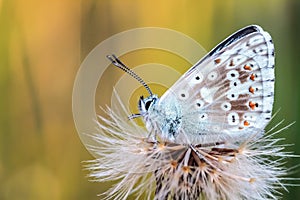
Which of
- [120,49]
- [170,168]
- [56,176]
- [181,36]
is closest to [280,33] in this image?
[181,36]

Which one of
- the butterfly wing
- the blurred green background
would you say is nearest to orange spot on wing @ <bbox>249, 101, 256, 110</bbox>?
the butterfly wing

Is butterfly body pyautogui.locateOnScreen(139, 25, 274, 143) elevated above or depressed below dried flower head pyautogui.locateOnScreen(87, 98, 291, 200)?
above

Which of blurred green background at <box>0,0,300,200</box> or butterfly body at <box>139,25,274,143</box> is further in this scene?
blurred green background at <box>0,0,300,200</box>

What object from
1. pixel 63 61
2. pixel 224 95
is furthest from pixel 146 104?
pixel 63 61

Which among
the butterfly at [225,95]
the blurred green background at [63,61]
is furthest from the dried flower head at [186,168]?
the blurred green background at [63,61]

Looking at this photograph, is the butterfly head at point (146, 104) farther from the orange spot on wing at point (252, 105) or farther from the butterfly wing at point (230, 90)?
the orange spot on wing at point (252, 105)

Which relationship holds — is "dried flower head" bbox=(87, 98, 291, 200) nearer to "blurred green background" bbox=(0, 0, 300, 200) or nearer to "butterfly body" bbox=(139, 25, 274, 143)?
"butterfly body" bbox=(139, 25, 274, 143)

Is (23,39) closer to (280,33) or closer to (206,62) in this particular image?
(280,33)
